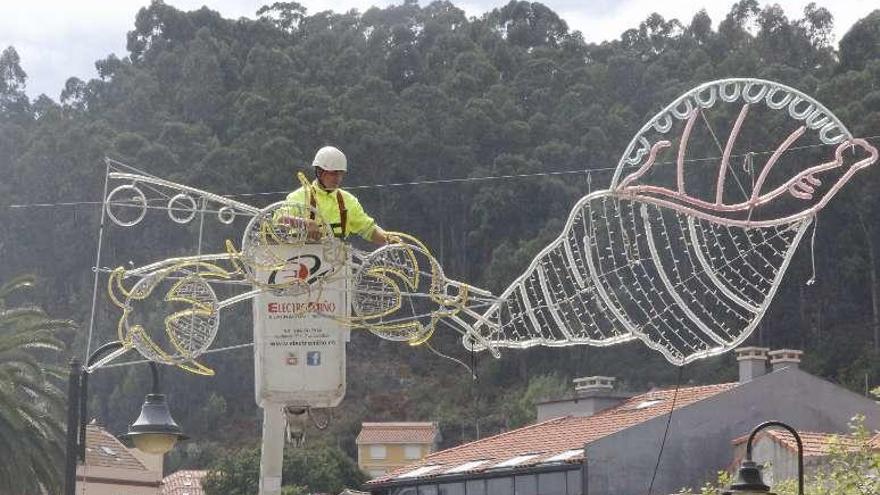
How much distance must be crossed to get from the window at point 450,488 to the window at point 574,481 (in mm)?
4130

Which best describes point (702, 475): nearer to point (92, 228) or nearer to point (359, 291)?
point (359, 291)

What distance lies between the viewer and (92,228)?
393ft

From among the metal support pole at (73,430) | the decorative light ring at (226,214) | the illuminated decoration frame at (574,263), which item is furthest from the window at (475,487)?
the decorative light ring at (226,214)

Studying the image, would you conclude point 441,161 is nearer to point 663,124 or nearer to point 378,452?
point 378,452

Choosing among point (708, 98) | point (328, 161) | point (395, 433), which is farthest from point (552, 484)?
point (395, 433)

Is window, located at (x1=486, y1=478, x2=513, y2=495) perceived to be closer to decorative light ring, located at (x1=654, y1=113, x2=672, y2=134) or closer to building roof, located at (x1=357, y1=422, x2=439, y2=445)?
decorative light ring, located at (x1=654, y1=113, x2=672, y2=134)

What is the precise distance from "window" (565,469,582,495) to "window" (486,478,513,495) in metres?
1.85

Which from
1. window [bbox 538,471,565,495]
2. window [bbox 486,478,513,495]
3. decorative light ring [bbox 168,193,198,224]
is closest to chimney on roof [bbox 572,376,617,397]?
window [bbox 486,478,513,495]

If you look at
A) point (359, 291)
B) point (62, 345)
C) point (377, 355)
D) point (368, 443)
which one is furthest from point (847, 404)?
point (377, 355)

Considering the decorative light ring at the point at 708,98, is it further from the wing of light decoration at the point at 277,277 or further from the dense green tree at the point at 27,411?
the dense green tree at the point at 27,411

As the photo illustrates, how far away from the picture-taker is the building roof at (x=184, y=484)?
84.4m

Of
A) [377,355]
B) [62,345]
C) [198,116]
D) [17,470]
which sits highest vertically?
[198,116]

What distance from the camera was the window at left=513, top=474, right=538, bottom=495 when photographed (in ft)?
169

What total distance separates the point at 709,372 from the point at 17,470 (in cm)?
6234
